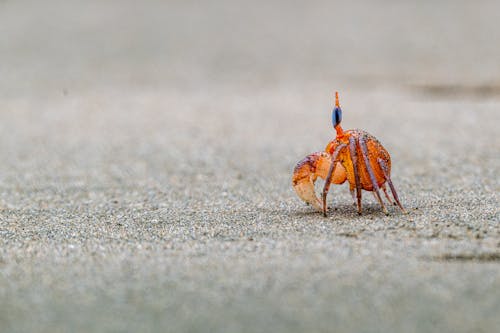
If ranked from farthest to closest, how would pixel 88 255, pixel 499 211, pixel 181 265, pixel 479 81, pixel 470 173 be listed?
pixel 479 81 → pixel 470 173 → pixel 499 211 → pixel 88 255 → pixel 181 265

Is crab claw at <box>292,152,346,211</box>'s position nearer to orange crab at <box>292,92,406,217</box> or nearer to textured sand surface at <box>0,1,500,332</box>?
orange crab at <box>292,92,406,217</box>

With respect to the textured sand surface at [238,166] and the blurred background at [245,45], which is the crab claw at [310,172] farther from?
the blurred background at [245,45]

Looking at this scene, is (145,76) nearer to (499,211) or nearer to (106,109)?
(106,109)

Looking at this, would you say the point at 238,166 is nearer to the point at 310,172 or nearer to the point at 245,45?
the point at 310,172

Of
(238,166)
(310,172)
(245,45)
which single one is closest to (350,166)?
(310,172)

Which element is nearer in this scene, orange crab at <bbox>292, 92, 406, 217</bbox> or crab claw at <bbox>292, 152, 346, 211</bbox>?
orange crab at <bbox>292, 92, 406, 217</bbox>

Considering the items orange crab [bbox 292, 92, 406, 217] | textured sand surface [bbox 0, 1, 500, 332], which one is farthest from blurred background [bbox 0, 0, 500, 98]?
orange crab [bbox 292, 92, 406, 217]

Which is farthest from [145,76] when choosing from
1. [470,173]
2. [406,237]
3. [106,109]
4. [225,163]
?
[406,237]
